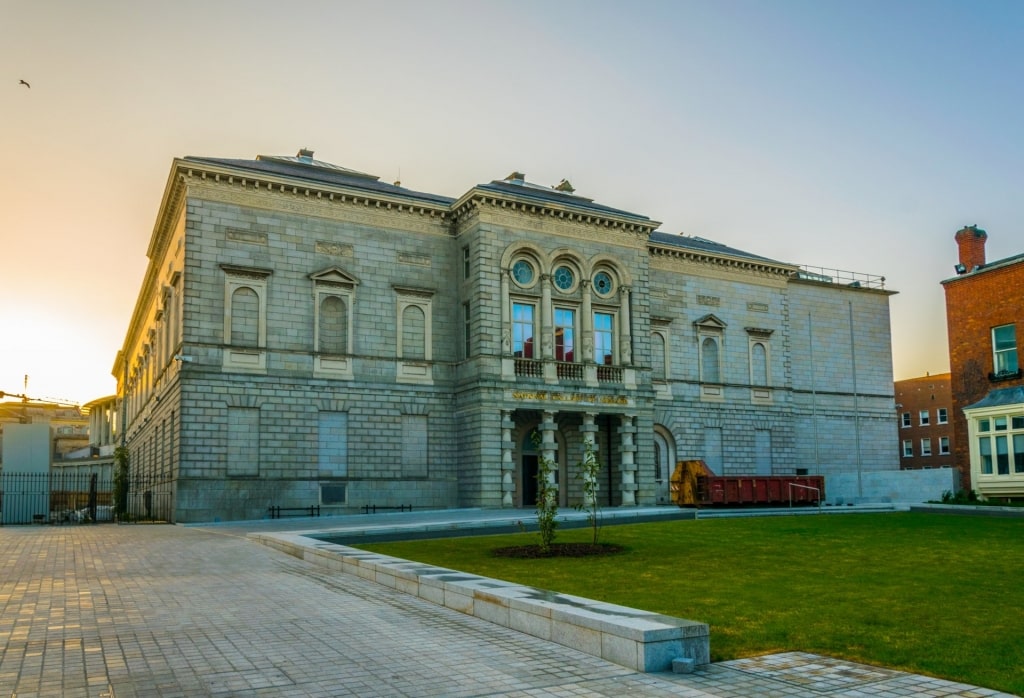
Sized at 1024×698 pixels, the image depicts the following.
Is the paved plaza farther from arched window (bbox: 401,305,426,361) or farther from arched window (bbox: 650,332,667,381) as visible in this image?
arched window (bbox: 650,332,667,381)

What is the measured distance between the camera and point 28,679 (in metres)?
8.31

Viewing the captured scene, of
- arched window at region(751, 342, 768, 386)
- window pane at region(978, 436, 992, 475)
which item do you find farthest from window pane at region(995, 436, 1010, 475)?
arched window at region(751, 342, 768, 386)

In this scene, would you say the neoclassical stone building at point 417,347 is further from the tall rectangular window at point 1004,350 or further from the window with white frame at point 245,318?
the tall rectangular window at point 1004,350

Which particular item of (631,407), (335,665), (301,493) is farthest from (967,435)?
(335,665)

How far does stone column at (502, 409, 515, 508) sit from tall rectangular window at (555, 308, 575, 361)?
15.1 ft

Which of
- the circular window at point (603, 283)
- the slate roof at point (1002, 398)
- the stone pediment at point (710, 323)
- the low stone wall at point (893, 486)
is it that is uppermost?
the circular window at point (603, 283)

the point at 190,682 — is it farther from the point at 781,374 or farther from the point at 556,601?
the point at 781,374

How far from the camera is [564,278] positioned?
43.3 meters

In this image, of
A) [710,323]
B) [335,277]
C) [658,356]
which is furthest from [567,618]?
[710,323]

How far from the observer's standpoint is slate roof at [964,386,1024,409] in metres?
33.3

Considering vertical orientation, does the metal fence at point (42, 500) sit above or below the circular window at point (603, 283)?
below

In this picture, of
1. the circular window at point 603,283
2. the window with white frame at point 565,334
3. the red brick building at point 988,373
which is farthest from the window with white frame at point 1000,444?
the window with white frame at point 565,334

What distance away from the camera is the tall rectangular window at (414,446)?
39906 millimetres

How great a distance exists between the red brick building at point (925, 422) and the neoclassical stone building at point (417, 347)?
34.3m
